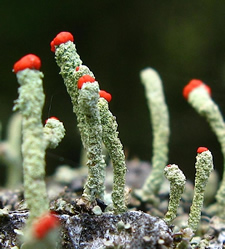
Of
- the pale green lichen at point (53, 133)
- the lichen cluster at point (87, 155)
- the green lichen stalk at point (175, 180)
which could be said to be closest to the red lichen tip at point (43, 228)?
the lichen cluster at point (87, 155)

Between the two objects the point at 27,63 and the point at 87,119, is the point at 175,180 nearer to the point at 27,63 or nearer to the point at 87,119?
the point at 87,119

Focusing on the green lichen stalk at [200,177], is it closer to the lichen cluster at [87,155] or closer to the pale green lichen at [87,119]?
the lichen cluster at [87,155]

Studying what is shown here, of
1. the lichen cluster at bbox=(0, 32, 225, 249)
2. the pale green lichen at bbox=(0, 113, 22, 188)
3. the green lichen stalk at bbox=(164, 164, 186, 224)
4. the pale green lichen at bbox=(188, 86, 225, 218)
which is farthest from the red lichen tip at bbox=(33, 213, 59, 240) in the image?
the pale green lichen at bbox=(0, 113, 22, 188)

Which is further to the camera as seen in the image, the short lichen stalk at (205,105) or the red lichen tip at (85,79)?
the short lichen stalk at (205,105)

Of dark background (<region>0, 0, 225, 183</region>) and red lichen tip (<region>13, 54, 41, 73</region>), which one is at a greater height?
dark background (<region>0, 0, 225, 183</region>)

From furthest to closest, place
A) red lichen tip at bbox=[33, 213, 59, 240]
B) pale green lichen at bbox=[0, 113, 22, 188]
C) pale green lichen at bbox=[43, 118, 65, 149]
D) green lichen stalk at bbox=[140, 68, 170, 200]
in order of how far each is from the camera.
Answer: pale green lichen at bbox=[0, 113, 22, 188], green lichen stalk at bbox=[140, 68, 170, 200], pale green lichen at bbox=[43, 118, 65, 149], red lichen tip at bbox=[33, 213, 59, 240]

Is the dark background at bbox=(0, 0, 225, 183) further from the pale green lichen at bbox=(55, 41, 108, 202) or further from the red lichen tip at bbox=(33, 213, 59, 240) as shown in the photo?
the red lichen tip at bbox=(33, 213, 59, 240)
